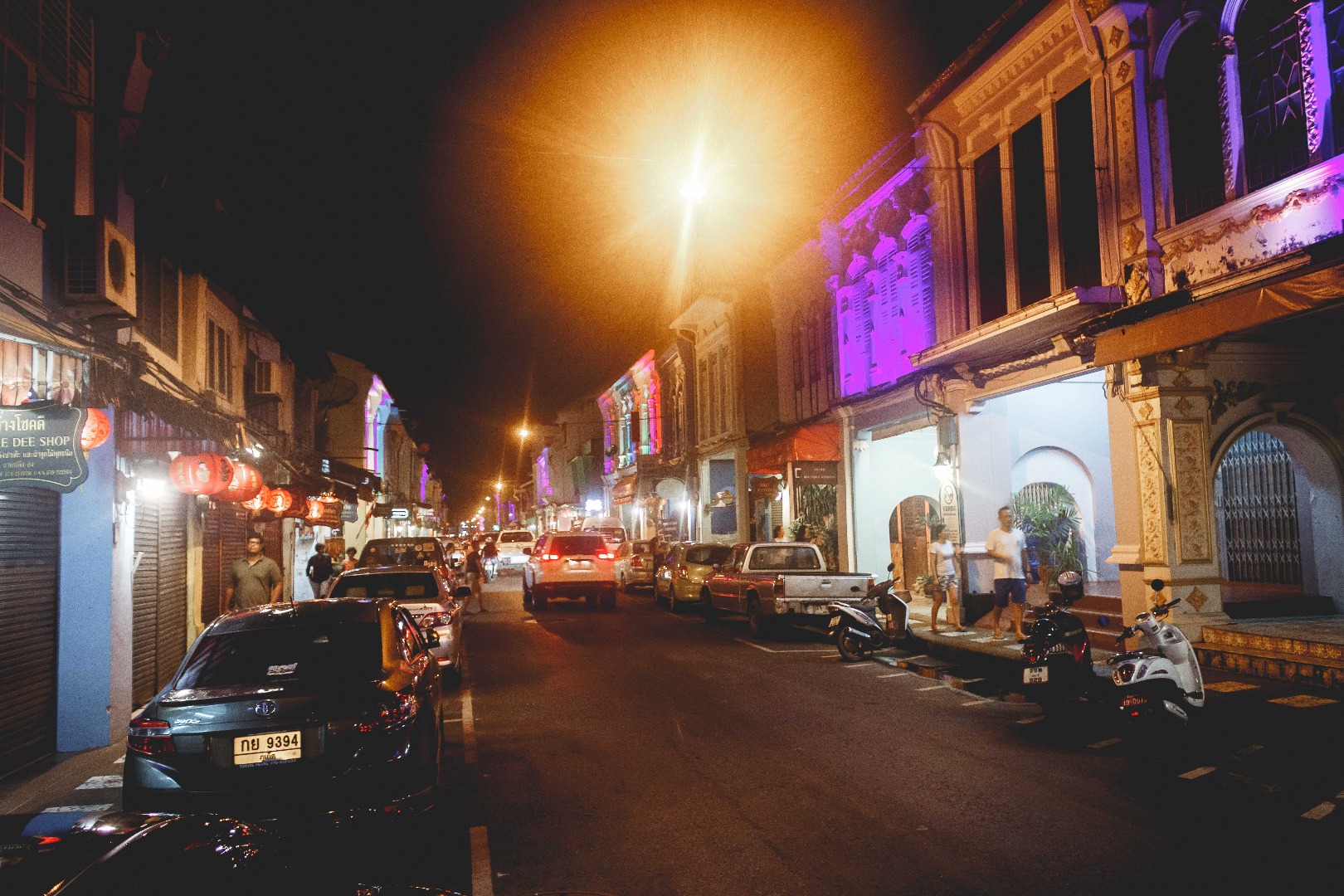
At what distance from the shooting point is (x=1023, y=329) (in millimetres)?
13891

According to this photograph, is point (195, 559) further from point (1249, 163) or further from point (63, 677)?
point (1249, 163)

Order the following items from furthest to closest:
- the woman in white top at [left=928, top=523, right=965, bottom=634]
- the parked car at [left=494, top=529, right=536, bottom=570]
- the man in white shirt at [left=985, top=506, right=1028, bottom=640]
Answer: the parked car at [left=494, top=529, right=536, bottom=570] < the woman in white top at [left=928, top=523, right=965, bottom=634] < the man in white shirt at [left=985, top=506, right=1028, bottom=640]

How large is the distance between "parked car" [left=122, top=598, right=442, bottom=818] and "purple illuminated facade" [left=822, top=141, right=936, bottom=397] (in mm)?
14061

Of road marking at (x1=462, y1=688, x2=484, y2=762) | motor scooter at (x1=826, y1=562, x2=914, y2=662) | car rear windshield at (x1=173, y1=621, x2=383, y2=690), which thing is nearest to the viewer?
car rear windshield at (x1=173, y1=621, x2=383, y2=690)

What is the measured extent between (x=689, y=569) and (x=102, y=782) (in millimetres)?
14825

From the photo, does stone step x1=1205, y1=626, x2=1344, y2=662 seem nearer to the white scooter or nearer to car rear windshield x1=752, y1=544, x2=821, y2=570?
the white scooter

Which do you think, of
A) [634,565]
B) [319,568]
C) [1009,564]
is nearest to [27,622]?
[319,568]

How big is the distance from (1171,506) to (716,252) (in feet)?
68.6

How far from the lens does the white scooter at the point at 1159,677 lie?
760 centimetres

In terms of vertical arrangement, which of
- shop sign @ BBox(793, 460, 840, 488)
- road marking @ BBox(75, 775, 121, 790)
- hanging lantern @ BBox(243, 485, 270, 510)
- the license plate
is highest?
shop sign @ BBox(793, 460, 840, 488)

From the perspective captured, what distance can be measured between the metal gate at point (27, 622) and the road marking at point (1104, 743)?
966 cm

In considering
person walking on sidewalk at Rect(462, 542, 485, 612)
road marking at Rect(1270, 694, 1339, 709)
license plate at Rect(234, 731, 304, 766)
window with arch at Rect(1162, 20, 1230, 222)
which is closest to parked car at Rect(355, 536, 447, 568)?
person walking on sidewalk at Rect(462, 542, 485, 612)

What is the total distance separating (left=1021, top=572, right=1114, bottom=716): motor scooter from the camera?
8.63 m

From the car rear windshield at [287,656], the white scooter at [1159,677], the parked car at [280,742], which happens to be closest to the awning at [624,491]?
the white scooter at [1159,677]
